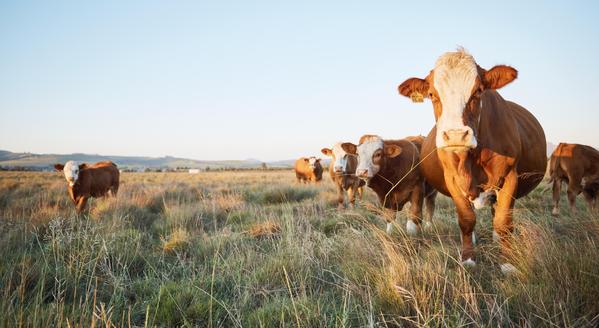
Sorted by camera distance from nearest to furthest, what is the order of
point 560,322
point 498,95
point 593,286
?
point 560,322
point 593,286
point 498,95

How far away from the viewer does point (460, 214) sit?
3912mm

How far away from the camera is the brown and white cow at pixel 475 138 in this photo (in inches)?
124

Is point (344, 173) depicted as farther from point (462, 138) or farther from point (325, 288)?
point (462, 138)

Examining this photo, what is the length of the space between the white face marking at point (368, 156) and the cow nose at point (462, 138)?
10.0ft

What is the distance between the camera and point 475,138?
3.08m

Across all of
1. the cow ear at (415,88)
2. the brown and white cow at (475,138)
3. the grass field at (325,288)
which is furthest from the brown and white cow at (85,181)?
the brown and white cow at (475,138)

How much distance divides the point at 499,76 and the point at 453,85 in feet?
2.01

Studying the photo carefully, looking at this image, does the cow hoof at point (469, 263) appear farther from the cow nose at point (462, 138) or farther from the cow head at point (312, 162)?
the cow head at point (312, 162)

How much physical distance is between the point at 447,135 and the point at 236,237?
361 cm

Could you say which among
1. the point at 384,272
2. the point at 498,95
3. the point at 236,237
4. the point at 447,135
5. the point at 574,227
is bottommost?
the point at 236,237

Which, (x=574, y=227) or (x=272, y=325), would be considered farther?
(x=574, y=227)

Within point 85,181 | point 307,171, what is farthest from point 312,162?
point 85,181

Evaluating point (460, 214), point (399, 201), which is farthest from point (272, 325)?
point (399, 201)

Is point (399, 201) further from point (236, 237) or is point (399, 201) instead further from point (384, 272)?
point (384, 272)
